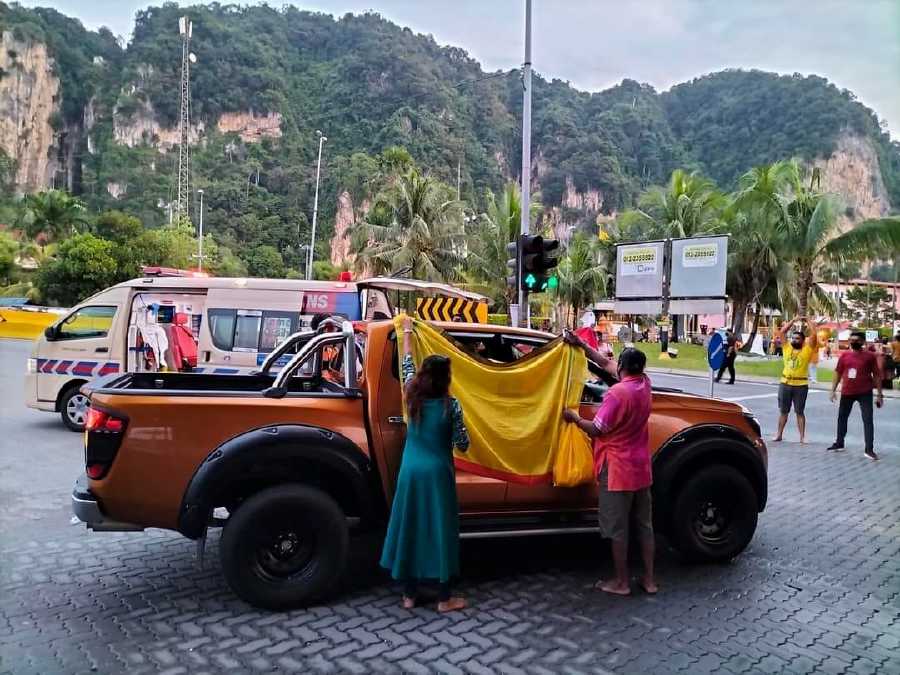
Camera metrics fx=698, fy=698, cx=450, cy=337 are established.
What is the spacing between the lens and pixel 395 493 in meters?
4.26

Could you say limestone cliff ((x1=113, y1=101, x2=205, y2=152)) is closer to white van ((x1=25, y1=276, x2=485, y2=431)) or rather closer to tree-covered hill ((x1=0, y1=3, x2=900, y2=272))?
tree-covered hill ((x1=0, y1=3, x2=900, y2=272))

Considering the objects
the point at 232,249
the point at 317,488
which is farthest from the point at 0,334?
the point at 232,249

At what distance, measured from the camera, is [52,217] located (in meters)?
57.6

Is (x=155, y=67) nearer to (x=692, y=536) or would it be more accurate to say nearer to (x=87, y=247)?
(x=87, y=247)

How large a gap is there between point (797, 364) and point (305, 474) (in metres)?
8.71

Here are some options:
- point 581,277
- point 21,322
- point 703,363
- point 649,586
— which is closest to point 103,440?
point 649,586

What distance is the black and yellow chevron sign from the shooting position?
14617 millimetres

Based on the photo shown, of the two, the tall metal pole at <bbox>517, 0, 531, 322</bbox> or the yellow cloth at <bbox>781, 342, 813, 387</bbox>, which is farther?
the tall metal pole at <bbox>517, 0, 531, 322</bbox>

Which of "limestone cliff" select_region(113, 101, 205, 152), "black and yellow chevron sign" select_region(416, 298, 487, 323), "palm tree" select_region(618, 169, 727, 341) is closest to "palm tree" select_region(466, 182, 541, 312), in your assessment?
"palm tree" select_region(618, 169, 727, 341)

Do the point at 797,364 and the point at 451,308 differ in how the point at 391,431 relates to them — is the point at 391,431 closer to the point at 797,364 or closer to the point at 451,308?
the point at 797,364

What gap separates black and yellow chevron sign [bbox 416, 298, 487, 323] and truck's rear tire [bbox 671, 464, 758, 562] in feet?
31.6

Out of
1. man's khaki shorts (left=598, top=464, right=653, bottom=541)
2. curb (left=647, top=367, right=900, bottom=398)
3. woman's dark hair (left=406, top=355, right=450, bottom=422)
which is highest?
woman's dark hair (left=406, top=355, right=450, bottom=422)

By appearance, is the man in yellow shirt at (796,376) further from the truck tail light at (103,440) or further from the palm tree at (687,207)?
the palm tree at (687,207)

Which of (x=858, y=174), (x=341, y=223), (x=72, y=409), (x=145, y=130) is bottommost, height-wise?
(x=72, y=409)
